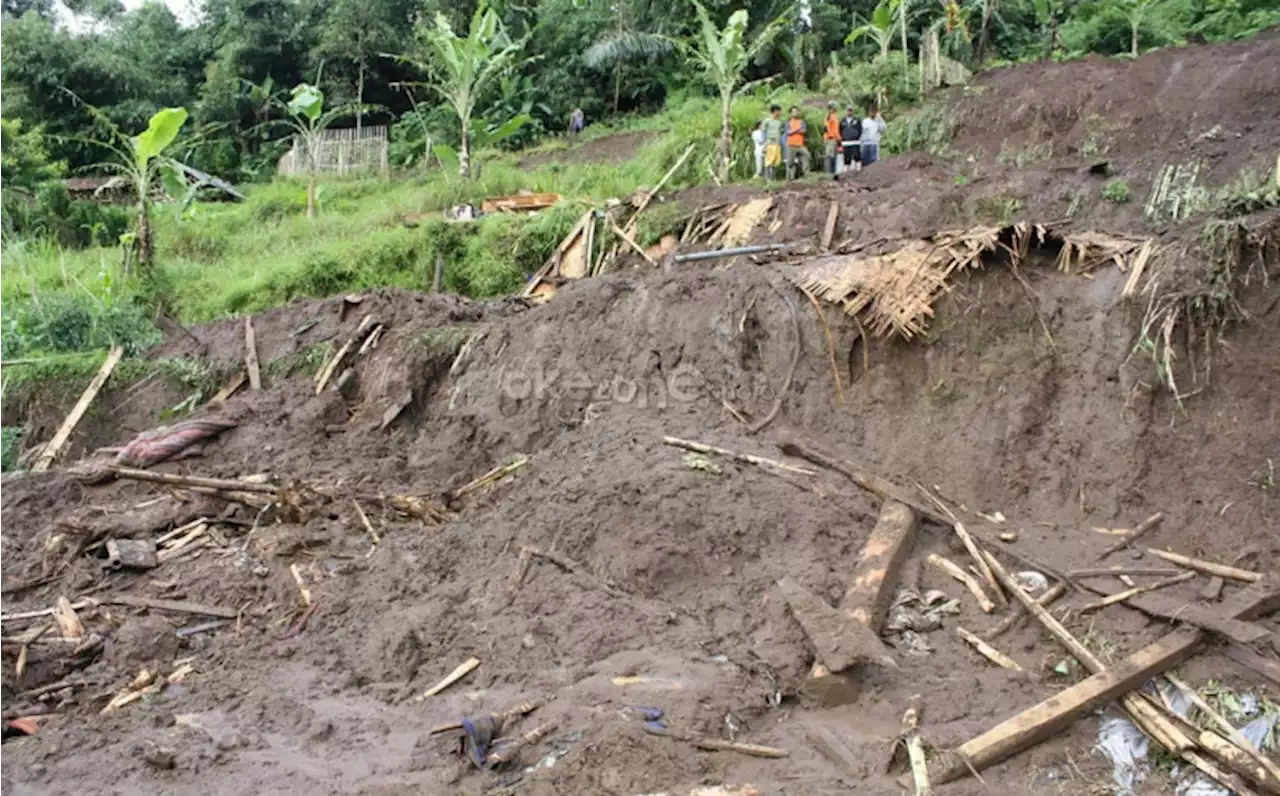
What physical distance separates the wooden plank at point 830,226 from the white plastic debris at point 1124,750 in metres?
6.89

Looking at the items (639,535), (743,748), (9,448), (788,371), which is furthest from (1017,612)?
(9,448)

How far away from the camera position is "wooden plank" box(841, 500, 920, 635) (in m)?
6.22

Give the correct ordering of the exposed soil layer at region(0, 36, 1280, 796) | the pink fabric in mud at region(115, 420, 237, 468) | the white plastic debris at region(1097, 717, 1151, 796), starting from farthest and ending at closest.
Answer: the pink fabric in mud at region(115, 420, 237, 468) → the exposed soil layer at region(0, 36, 1280, 796) → the white plastic debris at region(1097, 717, 1151, 796)

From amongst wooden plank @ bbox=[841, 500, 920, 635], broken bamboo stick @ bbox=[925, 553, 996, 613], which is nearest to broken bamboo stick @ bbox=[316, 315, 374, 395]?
wooden plank @ bbox=[841, 500, 920, 635]

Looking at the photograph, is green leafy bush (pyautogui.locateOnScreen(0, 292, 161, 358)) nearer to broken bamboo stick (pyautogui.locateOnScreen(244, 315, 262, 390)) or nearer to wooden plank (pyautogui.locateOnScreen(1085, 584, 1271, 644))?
broken bamboo stick (pyautogui.locateOnScreen(244, 315, 262, 390))

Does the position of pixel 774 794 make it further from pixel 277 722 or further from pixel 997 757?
pixel 277 722

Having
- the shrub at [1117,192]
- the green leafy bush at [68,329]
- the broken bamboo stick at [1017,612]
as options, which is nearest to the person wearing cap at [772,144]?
the shrub at [1117,192]

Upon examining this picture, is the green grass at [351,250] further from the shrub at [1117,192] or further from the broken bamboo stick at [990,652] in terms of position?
the broken bamboo stick at [990,652]

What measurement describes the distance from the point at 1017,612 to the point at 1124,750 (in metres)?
1.21

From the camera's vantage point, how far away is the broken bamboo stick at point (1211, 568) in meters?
6.36

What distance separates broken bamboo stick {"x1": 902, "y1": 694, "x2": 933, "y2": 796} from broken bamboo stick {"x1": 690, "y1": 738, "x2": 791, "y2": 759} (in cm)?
58

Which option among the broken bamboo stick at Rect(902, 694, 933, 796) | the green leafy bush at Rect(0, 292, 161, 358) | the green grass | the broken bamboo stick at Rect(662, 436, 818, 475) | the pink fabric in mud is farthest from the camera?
the green grass

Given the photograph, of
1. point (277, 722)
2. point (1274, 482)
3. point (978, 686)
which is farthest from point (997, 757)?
point (277, 722)

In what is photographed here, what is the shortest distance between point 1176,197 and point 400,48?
2175 centimetres
